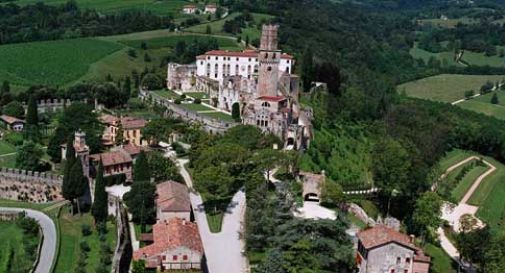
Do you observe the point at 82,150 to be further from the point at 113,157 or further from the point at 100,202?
the point at 100,202

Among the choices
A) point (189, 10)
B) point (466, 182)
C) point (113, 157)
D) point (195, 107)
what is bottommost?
point (466, 182)

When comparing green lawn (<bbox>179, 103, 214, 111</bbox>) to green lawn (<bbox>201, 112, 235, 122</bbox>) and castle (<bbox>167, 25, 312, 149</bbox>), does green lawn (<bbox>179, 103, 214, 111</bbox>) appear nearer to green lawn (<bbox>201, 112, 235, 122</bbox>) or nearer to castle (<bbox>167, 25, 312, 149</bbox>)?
castle (<bbox>167, 25, 312, 149</bbox>)

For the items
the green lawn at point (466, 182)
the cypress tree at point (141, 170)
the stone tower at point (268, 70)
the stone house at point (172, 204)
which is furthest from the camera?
the green lawn at point (466, 182)

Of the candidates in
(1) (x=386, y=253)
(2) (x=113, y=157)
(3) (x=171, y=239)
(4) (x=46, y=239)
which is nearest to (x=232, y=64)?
(2) (x=113, y=157)

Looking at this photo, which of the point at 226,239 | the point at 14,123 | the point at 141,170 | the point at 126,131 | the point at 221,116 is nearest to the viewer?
the point at 226,239

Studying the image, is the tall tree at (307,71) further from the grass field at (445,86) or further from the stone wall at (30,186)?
the grass field at (445,86)

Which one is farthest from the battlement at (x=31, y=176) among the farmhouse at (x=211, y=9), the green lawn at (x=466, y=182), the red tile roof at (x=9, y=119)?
the farmhouse at (x=211, y=9)

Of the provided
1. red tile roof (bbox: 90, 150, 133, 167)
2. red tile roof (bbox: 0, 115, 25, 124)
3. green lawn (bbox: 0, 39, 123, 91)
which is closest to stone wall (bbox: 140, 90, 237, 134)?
red tile roof (bbox: 90, 150, 133, 167)
